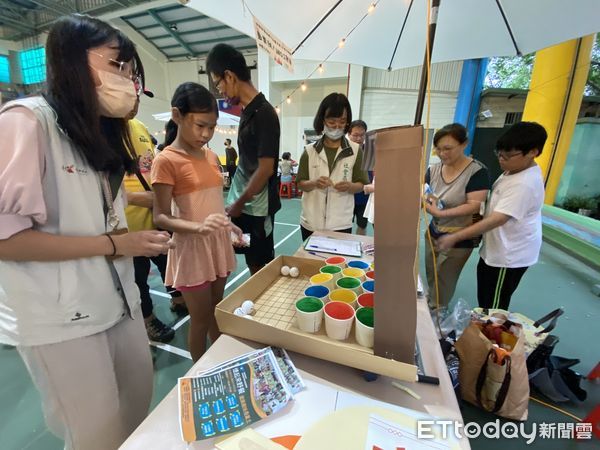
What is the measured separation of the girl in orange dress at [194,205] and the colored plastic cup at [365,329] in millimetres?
595

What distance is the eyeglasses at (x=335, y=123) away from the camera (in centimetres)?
169

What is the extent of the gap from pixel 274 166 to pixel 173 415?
118 cm

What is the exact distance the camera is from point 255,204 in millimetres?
1548

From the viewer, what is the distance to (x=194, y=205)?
1157 mm

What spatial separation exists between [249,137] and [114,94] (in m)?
0.77

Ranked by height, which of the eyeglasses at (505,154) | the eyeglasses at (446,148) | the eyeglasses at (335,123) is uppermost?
the eyeglasses at (335,123)

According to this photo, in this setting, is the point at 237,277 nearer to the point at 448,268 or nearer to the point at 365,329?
the point at 448,268

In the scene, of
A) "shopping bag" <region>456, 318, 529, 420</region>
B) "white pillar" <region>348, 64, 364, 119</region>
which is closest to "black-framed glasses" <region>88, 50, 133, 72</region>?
"shopping bag" <region>456, 318, 529, 420</region>

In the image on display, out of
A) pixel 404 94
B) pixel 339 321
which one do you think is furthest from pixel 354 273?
pixel 404 94

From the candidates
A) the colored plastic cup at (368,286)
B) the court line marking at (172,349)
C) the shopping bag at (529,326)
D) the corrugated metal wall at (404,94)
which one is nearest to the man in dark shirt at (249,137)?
the colored plastic cup at (368,286)

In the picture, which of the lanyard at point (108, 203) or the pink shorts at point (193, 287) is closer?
the lanyard at point (108, 203)

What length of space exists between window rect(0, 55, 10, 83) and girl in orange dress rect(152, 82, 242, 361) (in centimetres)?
1012

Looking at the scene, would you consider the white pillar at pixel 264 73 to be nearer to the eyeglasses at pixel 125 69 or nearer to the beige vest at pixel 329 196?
the beige vest at pixel 329 196

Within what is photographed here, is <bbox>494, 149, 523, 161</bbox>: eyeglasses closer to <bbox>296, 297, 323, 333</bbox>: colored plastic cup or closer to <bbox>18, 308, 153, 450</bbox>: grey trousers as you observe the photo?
<bbox>296, 297, 323, 333</bbox>: colored plastic cup
